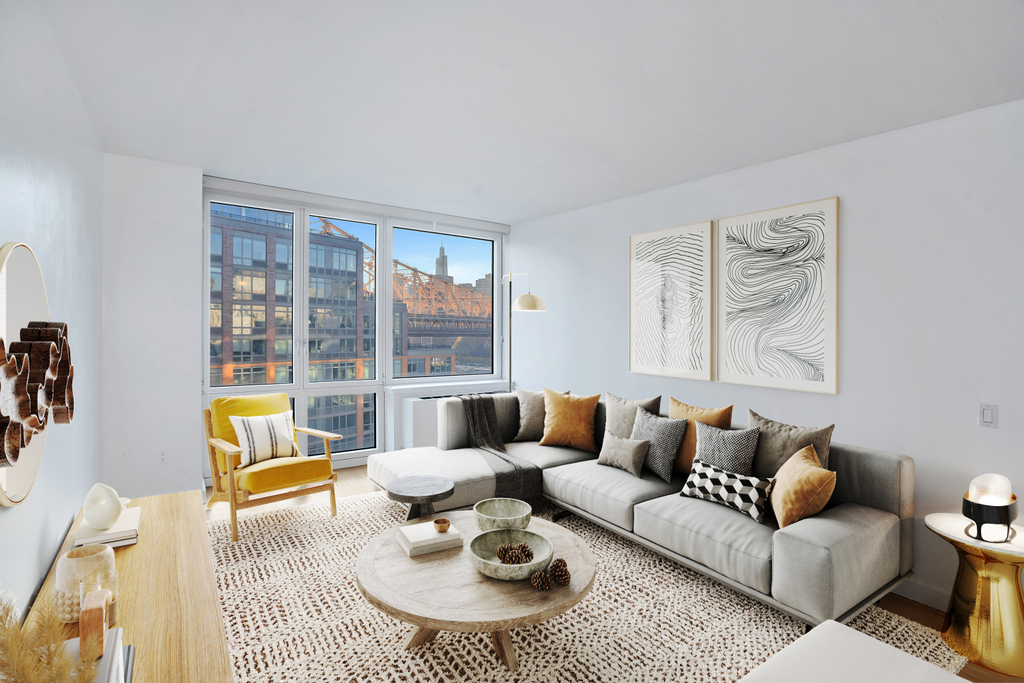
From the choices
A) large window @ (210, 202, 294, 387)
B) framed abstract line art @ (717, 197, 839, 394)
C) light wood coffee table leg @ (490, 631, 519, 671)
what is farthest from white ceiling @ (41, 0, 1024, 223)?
light wood coffee table leg @ (490, 631, 519, 671)

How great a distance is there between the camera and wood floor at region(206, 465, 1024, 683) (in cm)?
214

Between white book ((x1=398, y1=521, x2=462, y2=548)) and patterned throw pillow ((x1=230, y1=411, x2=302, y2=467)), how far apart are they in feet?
5.51

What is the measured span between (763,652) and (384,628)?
67.0 inches

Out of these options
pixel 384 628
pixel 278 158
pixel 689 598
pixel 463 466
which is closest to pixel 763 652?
pixel 689 598

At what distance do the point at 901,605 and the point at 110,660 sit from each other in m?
3.51

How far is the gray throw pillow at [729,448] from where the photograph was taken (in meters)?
2.92

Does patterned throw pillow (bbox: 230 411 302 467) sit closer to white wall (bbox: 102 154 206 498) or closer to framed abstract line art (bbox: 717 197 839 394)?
white wall (bbox: 102 154 206 498)

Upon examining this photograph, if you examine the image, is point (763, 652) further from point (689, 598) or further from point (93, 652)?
point (93, 652)

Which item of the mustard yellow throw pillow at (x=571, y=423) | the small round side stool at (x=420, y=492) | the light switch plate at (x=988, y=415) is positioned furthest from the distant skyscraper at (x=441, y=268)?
the light switch plate at (x=988, y=415)

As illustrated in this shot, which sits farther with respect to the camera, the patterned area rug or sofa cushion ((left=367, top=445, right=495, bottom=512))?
sofa cushion ((left=367, top=445, right=495, bottom=512))

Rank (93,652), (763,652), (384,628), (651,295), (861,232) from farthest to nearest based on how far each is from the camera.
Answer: (651,295) < (861,232) < (384,628) < (763,652) < (93,652)

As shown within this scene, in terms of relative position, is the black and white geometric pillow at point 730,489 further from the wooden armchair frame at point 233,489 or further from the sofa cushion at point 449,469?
the wooden armchair frame at point 233,489

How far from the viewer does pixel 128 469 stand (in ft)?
12.3

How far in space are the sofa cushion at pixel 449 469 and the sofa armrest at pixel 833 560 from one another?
1851 mm
